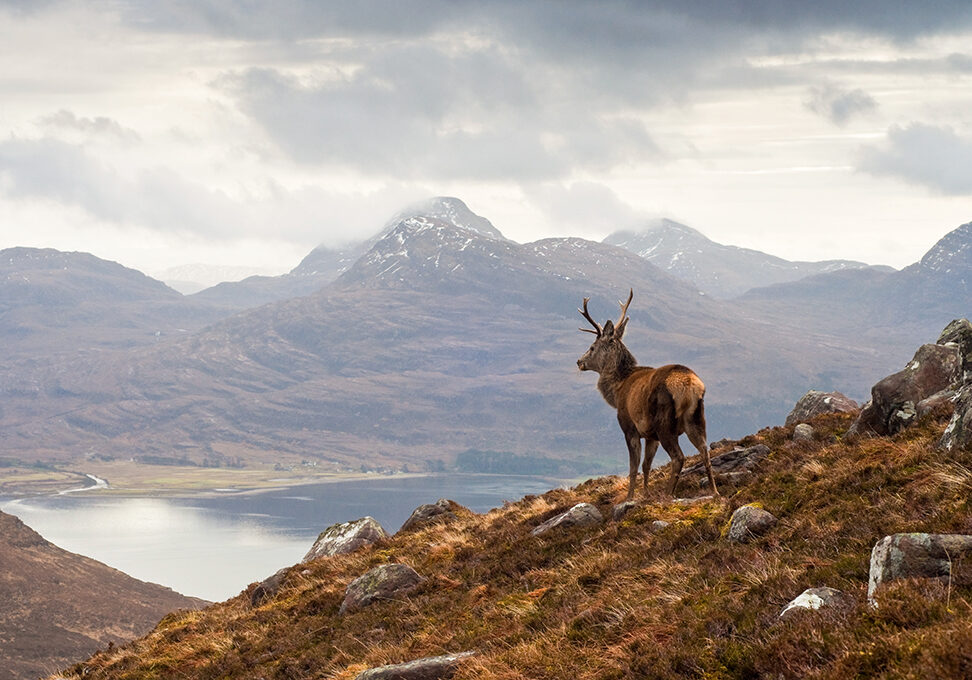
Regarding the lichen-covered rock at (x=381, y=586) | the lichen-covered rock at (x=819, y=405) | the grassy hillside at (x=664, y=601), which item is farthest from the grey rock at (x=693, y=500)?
the lichen-covered rock at (x=819, y=405)

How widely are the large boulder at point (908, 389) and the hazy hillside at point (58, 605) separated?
110m

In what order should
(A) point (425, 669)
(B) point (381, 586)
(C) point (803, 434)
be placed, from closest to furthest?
(A) point (425, 669) → (B) point (381, 586) → (C) point (803, 434)

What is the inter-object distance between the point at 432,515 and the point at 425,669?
715 inches

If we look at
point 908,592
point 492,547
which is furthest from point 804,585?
point 492,547

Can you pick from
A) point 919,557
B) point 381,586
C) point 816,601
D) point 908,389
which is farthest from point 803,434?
point 816,601

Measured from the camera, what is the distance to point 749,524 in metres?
14.5

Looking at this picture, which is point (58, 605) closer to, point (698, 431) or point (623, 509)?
point (623, 509)

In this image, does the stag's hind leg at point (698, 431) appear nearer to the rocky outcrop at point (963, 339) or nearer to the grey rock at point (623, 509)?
the grey rock at point (623, 509)

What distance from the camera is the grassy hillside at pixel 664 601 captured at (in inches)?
361

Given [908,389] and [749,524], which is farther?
[908,389]

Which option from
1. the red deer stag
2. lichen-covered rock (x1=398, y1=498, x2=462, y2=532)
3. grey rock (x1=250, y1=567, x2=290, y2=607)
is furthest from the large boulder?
grey rock (x1=250, y1=567, x2=290, y2=607)

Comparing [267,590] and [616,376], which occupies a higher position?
[616,376]

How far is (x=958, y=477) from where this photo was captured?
13.2 metres

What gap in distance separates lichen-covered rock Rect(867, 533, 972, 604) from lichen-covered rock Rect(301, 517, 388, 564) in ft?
66.4
